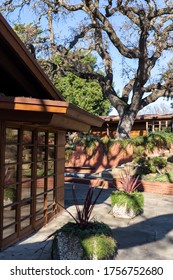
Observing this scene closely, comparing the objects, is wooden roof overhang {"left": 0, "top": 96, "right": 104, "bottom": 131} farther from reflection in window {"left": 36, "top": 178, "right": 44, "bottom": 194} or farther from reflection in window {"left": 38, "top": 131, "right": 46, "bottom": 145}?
reflection in window {"left": 36, "top": 178, "right": 44, "bottom": 194}

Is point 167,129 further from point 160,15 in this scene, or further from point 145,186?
point 145,186

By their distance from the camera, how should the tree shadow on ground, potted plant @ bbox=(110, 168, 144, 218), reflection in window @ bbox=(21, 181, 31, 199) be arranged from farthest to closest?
potted plant @ bbox=(110, 168, 144, 218)
reflection in window @ bbox=(21, 181, 31, 199)
the tree shadow on ground

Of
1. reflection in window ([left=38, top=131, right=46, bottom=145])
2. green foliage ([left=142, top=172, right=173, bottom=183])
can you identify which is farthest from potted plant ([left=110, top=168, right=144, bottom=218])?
green foliage ([left=142, top=172, right=173, bottom=183])

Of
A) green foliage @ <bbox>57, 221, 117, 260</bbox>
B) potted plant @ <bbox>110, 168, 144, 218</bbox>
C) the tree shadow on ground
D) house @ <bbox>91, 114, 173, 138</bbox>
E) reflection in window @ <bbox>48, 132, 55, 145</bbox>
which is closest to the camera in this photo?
green foliage @ <bbox>57, 221, 117, 260</bbox>

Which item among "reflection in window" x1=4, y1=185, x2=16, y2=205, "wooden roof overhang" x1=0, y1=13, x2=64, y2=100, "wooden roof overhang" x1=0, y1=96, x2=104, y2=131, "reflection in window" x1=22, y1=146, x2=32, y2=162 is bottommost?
"reflection in window" x1=4, y1=185, x2=16, y2=205

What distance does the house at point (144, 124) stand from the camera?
99.0 ft

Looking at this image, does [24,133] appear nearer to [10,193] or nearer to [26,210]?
[10,193]

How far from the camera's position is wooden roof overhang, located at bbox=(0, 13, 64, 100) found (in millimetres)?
5952

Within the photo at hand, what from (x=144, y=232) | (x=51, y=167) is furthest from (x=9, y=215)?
(x=144, y=232)

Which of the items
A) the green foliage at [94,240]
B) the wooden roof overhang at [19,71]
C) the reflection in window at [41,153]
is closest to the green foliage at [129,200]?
the reflection in window at [41,153]

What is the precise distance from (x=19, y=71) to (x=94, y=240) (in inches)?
147

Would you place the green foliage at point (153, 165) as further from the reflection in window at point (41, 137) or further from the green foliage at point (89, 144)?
the reflection in window at point (41, 137)

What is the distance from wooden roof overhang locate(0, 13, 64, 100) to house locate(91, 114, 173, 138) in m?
22.1

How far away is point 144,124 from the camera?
32.8 meters
